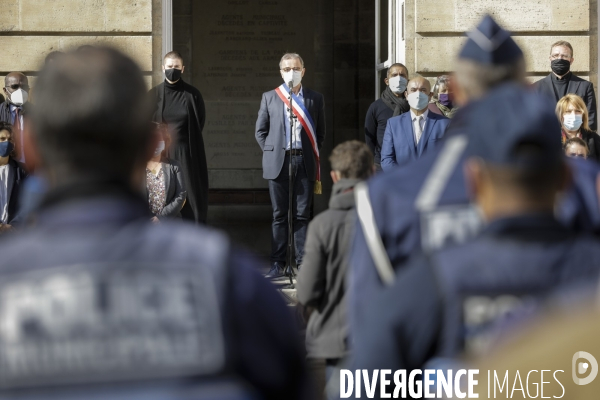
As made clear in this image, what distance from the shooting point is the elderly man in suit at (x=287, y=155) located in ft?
27.8

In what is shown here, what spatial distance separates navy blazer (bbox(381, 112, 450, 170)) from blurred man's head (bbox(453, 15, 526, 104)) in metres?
4.86

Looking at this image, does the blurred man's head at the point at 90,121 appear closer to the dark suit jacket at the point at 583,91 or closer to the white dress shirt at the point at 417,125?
the white dress shirt at the point at 417,125

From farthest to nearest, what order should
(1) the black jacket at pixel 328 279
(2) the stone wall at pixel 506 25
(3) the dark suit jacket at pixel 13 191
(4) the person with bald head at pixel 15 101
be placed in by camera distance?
(2) the stone wall at pixel 506 25, (4) the person with bald head at pixel 15 101, (3) the dark suit jacket at pixel 13 191, (1) the black jacket at pixel 328 279

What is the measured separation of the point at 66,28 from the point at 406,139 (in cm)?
361

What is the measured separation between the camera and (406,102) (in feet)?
28.4

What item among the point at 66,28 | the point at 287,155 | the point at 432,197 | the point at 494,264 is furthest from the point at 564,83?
the point at 494,264

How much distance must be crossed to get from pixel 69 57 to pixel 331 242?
2.91 m

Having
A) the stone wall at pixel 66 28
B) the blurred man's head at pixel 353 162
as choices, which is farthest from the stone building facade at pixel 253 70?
the blurred man's head at pixel 353 162

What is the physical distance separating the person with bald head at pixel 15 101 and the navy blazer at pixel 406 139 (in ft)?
10.0

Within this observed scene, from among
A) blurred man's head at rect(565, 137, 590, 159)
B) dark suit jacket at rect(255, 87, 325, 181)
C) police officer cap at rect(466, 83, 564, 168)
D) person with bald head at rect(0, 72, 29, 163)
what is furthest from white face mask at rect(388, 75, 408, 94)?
police officer cap at rect(466, 83, 564, 168)

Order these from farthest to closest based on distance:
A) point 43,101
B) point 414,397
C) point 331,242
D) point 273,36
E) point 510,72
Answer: point 273,36
point 331,242
point 510,72
point 414,397
point 43,101

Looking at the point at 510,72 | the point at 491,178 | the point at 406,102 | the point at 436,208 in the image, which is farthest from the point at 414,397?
the point at 406,102

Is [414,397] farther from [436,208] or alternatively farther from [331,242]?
[331,242]

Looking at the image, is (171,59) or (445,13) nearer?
(171,59)
